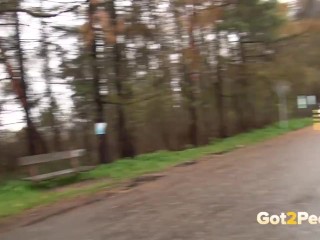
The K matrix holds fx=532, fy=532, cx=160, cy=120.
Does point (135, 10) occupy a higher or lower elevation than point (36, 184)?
higher

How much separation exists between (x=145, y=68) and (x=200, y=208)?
999 cm

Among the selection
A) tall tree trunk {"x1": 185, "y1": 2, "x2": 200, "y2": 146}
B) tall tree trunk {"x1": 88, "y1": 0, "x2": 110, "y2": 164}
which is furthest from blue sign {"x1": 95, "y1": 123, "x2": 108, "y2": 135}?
tall tree trunk {"x1": 185, "y1": 2, "x2": 200, "y2": 146}

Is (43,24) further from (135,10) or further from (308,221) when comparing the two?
(308,221)

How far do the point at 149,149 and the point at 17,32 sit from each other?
325 inches

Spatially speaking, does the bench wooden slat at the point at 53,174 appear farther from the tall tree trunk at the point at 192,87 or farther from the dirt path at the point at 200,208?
the tall tree trunk at the point at 192,87

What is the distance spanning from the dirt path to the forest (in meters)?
4.92

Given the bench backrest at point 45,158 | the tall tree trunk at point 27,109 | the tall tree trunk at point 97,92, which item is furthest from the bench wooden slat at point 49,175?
the tall tree trunk at point 97,92

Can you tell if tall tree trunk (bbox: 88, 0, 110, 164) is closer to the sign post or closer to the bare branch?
the bare branch

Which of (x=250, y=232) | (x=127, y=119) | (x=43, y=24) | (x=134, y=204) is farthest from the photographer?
(x=127, y=119)

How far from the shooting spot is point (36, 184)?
12.8 m

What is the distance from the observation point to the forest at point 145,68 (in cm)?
1602

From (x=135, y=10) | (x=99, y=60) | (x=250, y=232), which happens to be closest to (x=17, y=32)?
(x=99, y=60)

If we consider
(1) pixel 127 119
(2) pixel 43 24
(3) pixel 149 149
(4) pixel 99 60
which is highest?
(2) pixel 43 24

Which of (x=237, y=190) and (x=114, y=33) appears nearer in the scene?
(x=237, y=190)
